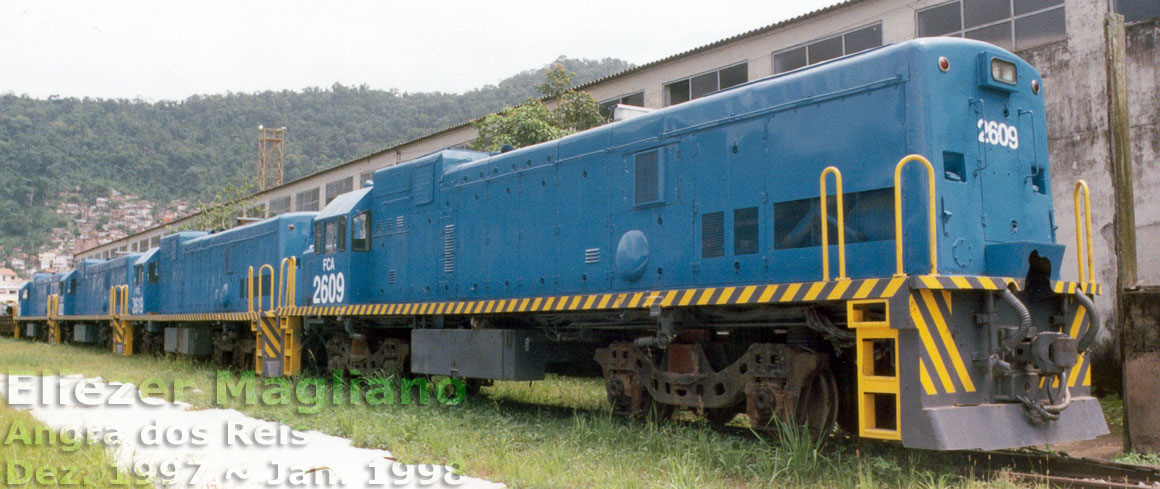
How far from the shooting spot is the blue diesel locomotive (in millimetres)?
6238

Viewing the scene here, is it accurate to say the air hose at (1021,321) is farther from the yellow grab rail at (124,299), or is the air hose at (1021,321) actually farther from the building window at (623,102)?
the yellow grab rail at (124,299)

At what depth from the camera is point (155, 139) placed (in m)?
113

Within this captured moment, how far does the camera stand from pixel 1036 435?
20.5ft

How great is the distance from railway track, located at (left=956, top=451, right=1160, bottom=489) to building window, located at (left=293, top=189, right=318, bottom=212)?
111ft

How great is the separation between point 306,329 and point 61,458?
23.5 ft

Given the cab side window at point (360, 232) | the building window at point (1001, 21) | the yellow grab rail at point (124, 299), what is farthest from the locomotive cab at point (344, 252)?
the yellow grab rail at point (124, 299)

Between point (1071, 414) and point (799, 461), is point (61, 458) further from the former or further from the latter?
point (1071, 414)

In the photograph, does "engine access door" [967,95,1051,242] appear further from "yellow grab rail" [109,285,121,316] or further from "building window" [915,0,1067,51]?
"yellow grab rail" [109,285,121,316]

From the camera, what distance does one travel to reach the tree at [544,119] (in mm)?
18250

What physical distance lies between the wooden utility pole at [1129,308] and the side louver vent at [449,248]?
7240 mm

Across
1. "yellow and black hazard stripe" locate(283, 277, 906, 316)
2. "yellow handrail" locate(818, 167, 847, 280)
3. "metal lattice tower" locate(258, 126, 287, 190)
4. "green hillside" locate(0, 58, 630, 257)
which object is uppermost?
"green hillside" locate(0, 58, 630, 257)

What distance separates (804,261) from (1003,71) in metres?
2.18

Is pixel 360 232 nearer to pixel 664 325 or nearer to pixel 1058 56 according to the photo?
pixel 664 325

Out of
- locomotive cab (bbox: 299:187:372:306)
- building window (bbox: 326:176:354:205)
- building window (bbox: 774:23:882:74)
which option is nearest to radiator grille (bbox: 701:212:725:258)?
locomotive cab (bbox: 299:187:372:306)
